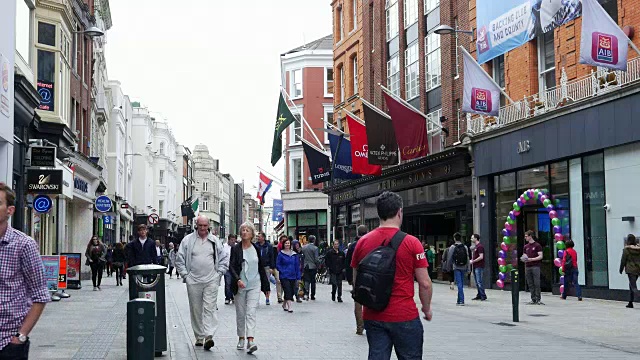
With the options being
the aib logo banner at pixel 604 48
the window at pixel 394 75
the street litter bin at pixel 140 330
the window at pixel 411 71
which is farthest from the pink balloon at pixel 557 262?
the window at pixel 394 75

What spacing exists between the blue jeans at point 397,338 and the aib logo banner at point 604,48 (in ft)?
45.4

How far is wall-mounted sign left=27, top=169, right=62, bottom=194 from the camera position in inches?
911

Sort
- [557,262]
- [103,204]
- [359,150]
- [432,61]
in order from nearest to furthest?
[557,262], [432,61], [359,150], [103,204]

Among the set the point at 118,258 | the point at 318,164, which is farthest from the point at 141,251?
the point at 318,164

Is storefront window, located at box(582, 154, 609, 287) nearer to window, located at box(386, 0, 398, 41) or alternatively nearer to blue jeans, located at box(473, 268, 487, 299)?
blue jeans, located at box(473, 268, 487, 299)

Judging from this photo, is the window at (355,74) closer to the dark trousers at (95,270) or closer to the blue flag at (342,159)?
the blue flag at (342,159)

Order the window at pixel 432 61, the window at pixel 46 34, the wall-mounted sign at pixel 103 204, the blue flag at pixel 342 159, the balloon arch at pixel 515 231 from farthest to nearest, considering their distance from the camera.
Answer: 1. the blue flag at pixel 342 159
2. the wall-mounted sign at pixel 103 204
3. the window at pixel 432 61
4. the window at pixel 46 34
5. the balloon arch at pixel 515 231

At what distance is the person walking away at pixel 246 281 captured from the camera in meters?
12.1

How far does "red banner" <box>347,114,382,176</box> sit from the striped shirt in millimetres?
30546

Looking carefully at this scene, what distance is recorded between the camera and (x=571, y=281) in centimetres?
2291

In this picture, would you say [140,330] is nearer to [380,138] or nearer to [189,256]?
[189,256]

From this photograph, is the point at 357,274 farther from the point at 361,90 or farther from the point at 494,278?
the point at 361,90

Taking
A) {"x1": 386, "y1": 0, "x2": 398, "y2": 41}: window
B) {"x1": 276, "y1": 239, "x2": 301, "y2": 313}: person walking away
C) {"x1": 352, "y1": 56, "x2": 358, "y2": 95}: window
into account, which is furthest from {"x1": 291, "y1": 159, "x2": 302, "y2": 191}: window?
{"x1": 276, "y1": 239, "x2": 301, "y2": 313}: person walking away

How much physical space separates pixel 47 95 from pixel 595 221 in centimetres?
1798
